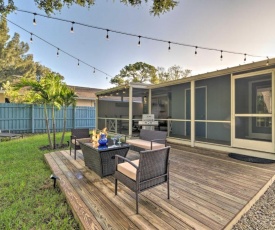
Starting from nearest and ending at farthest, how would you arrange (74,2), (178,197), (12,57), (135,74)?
(178,197)
(74,2)
(12,57)
(135,74)

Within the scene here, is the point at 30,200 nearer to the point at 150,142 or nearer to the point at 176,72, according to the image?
the point at 150,142

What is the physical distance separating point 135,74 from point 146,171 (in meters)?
20.8

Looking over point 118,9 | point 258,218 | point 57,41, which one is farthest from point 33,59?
point 258,218

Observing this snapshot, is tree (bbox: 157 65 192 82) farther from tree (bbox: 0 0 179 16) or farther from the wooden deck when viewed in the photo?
the wooden deck

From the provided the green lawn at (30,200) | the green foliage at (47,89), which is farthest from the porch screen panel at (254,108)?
the green foliage at (47,89)

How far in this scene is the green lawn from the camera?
94.2 inches

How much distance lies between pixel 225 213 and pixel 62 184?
2836 millimetres

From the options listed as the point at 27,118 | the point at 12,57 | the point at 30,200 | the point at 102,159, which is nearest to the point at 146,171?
the point at 102,159

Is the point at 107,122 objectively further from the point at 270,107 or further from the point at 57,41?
the point at 270,107

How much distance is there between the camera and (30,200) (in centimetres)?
302

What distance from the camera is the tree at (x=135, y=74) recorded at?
2216 centimetres

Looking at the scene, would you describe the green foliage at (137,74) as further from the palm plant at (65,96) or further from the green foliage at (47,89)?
the green foliage at (47,89)

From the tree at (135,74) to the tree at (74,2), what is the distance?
55.1 feet

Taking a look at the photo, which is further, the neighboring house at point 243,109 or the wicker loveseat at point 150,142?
the neighboring house at point 243,109
